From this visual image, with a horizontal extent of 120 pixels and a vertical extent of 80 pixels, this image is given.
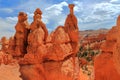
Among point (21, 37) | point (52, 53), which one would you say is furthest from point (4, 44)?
point (52, 53)

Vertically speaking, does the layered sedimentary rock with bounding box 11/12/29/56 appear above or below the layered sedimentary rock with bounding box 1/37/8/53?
above

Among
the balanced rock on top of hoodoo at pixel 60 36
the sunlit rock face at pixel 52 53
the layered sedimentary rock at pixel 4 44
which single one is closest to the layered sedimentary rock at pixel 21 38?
the sunlit rock face at pixel 52 53

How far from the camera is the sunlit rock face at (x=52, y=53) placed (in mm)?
18078

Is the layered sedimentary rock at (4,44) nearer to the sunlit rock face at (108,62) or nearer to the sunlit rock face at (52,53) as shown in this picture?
the sunlit rock face at (52,53)

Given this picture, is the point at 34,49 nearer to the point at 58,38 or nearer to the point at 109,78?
the point at 58,38

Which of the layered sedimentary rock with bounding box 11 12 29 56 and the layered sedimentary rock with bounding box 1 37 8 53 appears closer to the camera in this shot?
the layered sedimentary rock with bounding box 11 12 29 56

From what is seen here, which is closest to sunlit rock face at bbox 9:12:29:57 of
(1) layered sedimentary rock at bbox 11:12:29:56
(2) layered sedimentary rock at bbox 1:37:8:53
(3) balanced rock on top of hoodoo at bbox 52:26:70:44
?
(1) layered sedimentary rock at bbox 11:12:29:56

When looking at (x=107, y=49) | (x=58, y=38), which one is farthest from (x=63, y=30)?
(x=107, y=49)

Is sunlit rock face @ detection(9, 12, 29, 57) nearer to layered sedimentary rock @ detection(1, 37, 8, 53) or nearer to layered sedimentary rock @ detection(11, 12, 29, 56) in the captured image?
layered sedimentary rock @ detection(11, 12, 29, 56)

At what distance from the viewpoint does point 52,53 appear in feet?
59.5

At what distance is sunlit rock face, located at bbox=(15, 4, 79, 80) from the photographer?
59.3 ft

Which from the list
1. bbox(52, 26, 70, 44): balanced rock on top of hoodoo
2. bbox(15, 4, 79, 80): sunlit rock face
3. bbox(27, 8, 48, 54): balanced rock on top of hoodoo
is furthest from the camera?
bbox(27, 8, 48, 54): balanced rock on top of hoodoo

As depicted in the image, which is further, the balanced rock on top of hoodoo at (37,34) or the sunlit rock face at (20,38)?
the sunlit rock face at (20,38)

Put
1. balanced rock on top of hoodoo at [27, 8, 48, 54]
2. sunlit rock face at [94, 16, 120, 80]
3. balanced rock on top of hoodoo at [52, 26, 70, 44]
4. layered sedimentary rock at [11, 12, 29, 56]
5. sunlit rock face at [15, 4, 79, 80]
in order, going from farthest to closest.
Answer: layered sedimentary rock at [11, 12, 29, 56], sunlit rock face at [94, 16, 120, 80], balanced rock on top of hoodoo at [27, 8, 48, 54], balanced rock on top of hoodoo at [52, 26, 70, 44], sunlit rock face at [15, 4, 79, 80]
